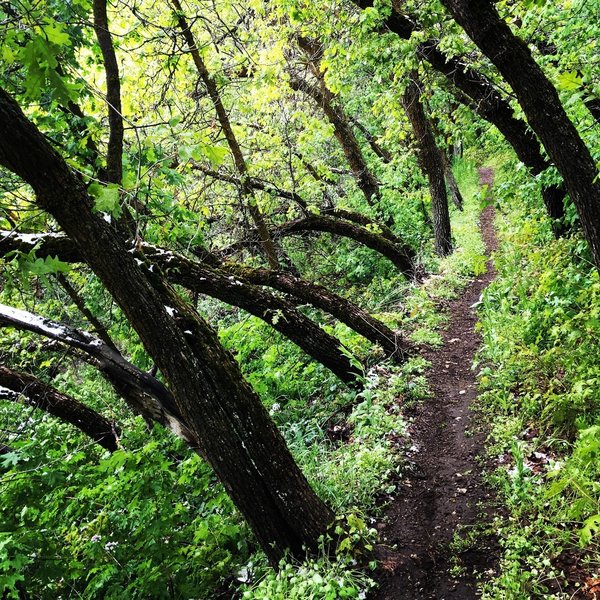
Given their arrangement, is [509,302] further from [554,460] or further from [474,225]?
[474,225]

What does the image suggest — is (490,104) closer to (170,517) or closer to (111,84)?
(111,84)

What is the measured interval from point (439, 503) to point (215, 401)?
216 centimetres

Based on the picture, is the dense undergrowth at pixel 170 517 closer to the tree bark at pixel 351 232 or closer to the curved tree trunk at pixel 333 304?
the curved tree trunk at pixel 333 304

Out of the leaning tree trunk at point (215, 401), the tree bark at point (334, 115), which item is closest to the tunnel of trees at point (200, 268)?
the leaning tree trunk at point (215, 401)

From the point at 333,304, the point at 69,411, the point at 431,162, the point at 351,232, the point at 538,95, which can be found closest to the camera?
the point at 538,95

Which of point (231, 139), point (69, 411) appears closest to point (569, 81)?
point (231, 139)

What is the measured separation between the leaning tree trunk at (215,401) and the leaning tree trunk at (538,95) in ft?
11.4

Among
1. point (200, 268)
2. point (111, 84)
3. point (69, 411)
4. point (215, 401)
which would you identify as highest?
point (111, 84)

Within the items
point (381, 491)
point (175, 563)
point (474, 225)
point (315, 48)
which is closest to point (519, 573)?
point (381, 491)

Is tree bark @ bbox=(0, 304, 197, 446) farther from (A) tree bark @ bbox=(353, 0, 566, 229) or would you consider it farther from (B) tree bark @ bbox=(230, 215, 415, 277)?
(B) tree bark @ bbox=(230, 215, 415, 277)

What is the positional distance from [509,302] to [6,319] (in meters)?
6.14

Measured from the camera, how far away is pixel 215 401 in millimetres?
3537

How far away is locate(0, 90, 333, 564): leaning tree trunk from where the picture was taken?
120 inches

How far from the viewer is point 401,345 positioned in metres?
7.30
